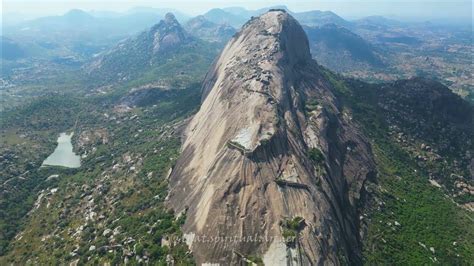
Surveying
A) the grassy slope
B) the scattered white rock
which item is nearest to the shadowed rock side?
the grassy slope

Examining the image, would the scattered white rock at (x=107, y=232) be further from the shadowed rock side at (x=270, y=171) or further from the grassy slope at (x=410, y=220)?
the grassy slope at (x=410, y=220)

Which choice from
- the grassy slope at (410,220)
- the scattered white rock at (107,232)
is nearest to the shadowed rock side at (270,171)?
the grassy slope at (410,220)

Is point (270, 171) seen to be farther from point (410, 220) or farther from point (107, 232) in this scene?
point (410, 220)

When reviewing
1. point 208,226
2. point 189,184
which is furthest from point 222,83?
point 208,226

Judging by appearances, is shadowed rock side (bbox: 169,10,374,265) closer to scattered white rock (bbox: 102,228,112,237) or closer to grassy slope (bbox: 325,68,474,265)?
grassy slope (bbox: 325,68,474,265)

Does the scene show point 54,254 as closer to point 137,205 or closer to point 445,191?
point 137,205

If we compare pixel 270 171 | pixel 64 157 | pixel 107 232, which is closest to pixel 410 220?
pixel 270 171
